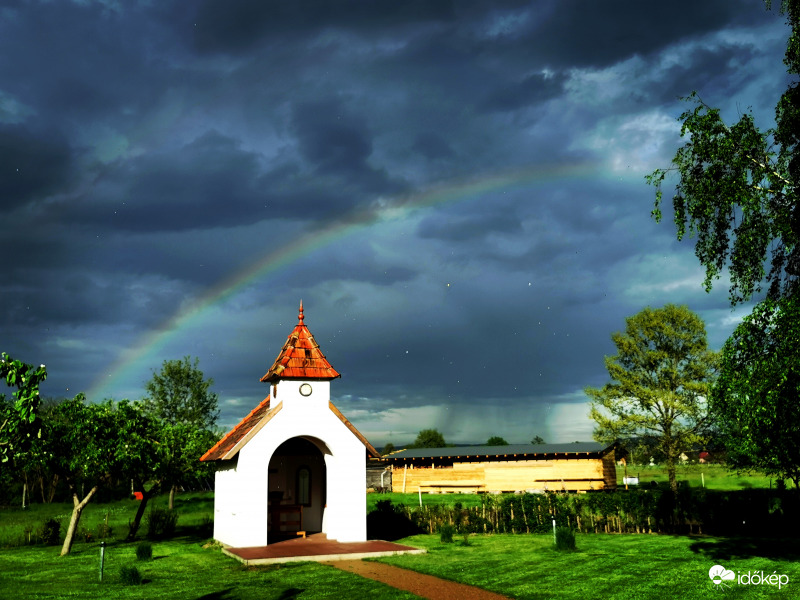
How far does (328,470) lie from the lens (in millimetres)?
26047

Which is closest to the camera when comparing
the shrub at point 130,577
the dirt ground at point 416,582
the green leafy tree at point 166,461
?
the dirt ground at point 416,582

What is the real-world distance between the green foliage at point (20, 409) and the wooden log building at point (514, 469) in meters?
41.1

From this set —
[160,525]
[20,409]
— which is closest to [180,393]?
[160,525]

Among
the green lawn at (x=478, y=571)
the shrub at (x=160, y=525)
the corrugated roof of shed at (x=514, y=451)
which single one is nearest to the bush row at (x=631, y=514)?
the green lawn at (x=478, y=571)

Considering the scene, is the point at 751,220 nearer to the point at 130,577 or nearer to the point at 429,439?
the point at 130,577

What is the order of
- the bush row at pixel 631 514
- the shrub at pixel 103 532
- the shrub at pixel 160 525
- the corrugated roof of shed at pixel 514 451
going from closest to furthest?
1. the bush row at pixel 631 514
2. the shrub at pixel 103 532
3. the shrub at pixel 160 525
4. the corrugated roof of shed at pixel 514 451

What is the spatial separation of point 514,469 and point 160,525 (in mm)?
29889

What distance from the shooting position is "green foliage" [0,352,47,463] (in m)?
7.95

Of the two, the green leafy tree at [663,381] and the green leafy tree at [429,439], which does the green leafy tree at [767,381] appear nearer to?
the green leafy tree at [663,381]

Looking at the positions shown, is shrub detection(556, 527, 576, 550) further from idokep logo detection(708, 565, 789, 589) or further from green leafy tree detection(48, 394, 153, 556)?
green leafy tree detection(48, 394, 153, 556)

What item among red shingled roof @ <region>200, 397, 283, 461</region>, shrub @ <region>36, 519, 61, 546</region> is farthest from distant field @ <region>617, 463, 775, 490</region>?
shrub @ <region>36, 519, 61, 546</region>

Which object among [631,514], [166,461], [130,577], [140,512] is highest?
[166,461]

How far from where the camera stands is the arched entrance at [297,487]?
29.3 m

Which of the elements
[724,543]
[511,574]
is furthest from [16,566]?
[724,543]
